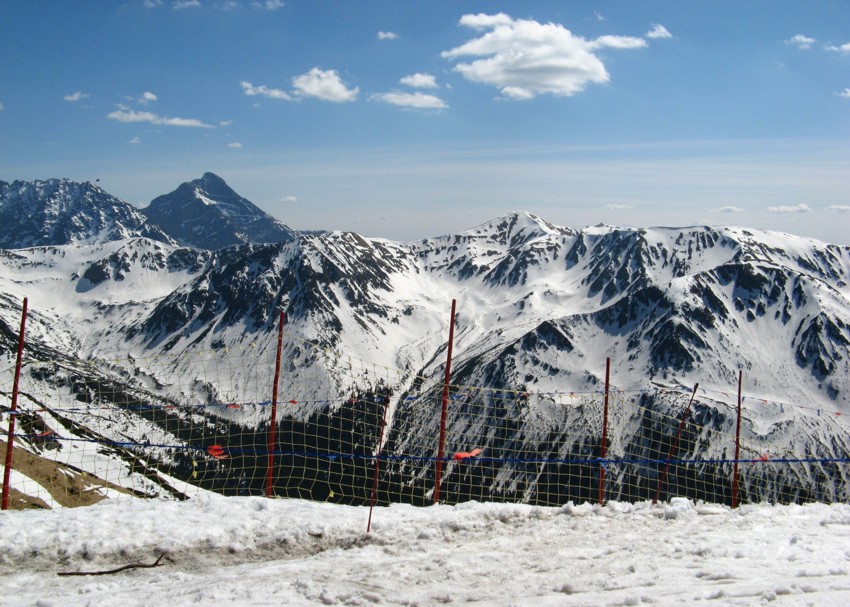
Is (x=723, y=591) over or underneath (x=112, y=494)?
over

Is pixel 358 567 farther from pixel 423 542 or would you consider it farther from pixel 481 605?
pixel 481 605

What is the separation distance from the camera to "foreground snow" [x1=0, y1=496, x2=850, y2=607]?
10.8 meters

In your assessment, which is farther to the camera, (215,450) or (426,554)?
(215,450)

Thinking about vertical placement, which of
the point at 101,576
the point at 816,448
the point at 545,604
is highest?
the point at 545,604

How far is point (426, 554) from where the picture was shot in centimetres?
1308

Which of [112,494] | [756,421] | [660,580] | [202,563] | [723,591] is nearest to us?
[723,591]

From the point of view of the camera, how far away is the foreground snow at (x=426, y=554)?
1084 cm

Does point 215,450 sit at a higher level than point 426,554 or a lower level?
higher

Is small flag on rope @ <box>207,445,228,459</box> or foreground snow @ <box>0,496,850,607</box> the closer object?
foreground snow @ <box>0,496,850,607</box>

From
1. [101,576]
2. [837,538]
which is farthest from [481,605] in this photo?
[837,538]

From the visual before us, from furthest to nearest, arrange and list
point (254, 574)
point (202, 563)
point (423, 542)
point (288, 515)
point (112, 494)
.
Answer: point (112, 494)
point (288, 515)
point (423, 542)
point (202, 563)
point (254, 574)

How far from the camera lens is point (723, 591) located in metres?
10.3

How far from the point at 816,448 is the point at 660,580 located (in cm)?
20350

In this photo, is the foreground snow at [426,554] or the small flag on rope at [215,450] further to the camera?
the small flag on rope at [215,450]
